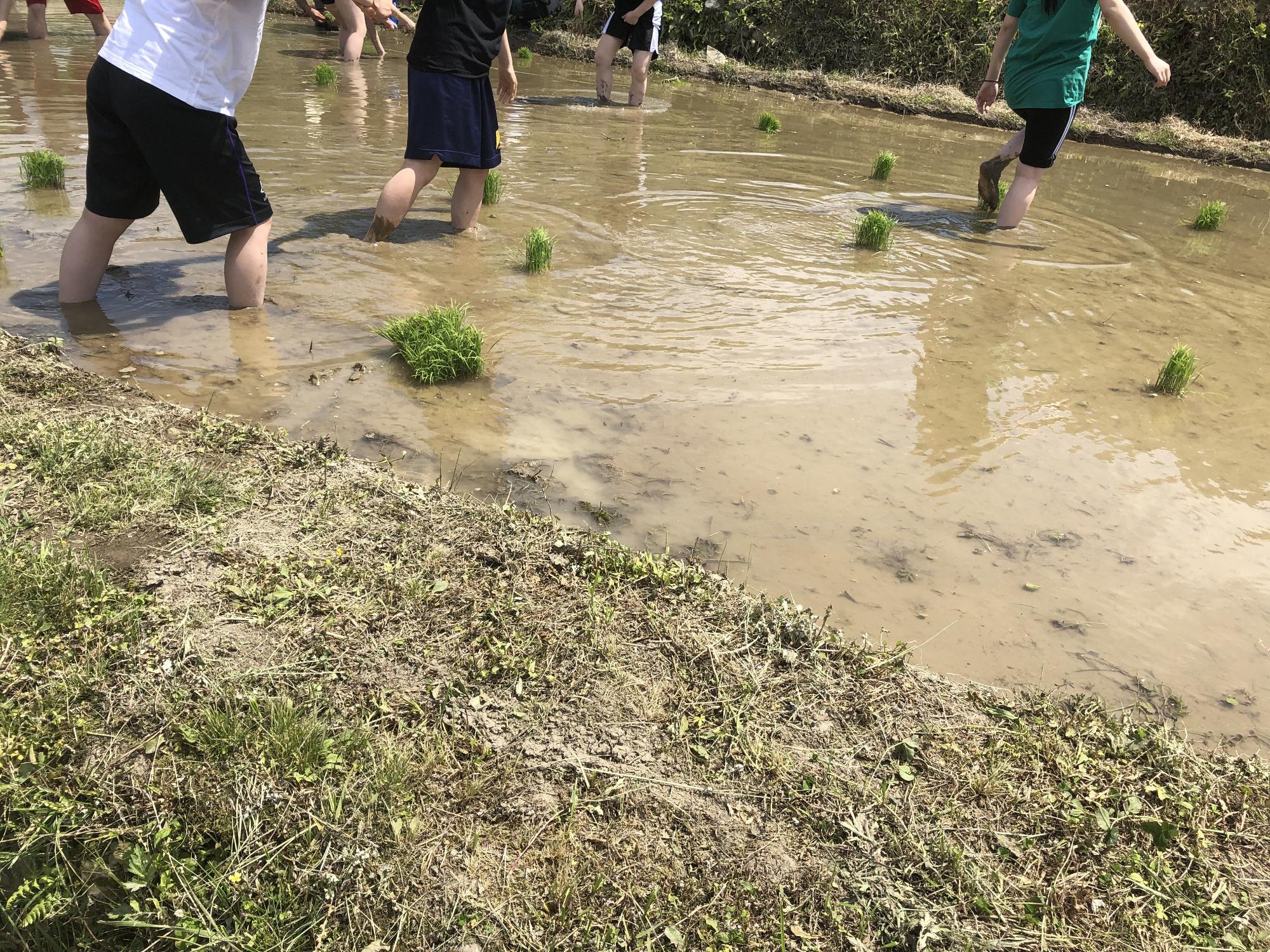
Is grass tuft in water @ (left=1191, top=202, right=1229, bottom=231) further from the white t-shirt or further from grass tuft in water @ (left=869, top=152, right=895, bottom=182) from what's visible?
the white t-shirt

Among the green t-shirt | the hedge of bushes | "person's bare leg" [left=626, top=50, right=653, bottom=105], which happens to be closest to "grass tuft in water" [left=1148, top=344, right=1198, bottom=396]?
the green t-shirt

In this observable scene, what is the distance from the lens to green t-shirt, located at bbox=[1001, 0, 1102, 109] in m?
5.91

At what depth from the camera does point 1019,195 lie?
6.70m

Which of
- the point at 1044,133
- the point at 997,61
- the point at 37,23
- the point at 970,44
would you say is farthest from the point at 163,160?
the point at 970,44

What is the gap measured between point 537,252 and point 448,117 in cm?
87

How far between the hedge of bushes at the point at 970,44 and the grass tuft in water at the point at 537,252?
1151 centimetres

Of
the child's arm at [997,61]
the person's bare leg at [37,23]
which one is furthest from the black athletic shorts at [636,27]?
the person's bare leg at [37,23]

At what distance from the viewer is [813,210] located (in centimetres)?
716

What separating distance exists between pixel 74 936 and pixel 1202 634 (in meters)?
3.03

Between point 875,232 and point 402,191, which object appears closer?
point 402,191

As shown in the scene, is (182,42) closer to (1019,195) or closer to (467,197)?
(467,197)

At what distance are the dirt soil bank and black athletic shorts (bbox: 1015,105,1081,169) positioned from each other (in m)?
6.73

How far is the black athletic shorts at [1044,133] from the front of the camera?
20.0 ft

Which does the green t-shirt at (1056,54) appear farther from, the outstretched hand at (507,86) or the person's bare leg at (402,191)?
the person's bare leg at (402,191)
